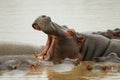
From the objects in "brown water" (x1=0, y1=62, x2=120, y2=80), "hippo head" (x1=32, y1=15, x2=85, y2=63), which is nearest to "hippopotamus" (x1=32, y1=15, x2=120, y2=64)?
"hippo head" (x1=32, y1=15, x2=85, y2=63)

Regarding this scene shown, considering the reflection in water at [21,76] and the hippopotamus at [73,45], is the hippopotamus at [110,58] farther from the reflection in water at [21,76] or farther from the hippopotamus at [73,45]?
the reflection in water at [21,76]

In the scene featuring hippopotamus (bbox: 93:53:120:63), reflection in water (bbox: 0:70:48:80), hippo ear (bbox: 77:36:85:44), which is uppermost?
hippo ear (bbox: 77:36:85:44)

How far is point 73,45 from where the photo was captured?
269 cm

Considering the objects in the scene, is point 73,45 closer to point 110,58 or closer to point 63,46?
point 63,46

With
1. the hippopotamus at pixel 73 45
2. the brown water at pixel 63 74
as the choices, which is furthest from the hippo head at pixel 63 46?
the brown water at pixel 63 74

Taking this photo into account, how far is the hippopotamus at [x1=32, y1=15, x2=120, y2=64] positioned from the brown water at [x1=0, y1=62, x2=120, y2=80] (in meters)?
0.16

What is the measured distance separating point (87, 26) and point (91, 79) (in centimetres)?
422

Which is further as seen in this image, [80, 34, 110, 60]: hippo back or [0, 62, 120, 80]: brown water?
[80, 34, 110, 60]: hippo back

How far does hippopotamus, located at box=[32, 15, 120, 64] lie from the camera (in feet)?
8.70

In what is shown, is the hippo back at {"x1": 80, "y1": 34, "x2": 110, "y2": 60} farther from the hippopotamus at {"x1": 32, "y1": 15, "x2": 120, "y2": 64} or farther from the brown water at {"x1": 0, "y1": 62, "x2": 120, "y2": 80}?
the brown water at {"x1": 0, "y1": 62, "x2": 120, "y2": 80}

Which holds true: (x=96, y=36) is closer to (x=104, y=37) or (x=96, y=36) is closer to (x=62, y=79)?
(x=104, y=37)

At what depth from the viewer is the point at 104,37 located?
285 centimetres

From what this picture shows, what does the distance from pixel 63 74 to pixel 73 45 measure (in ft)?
1.11

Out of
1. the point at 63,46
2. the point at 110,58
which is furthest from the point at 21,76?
the point at 110,58
